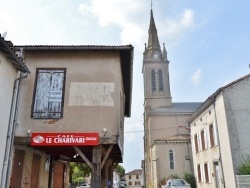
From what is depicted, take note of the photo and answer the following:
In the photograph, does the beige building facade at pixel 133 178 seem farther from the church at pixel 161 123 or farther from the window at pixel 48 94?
the window at pixel 48 94

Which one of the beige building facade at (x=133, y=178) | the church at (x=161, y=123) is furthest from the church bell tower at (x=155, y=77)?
the beige building facade at (x=133, y=178)

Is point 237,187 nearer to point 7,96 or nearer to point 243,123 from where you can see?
point 243,123

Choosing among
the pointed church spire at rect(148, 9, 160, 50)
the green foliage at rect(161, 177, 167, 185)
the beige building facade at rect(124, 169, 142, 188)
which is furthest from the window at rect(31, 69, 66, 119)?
the beige building facade at rect(124, 169, 142, 188)

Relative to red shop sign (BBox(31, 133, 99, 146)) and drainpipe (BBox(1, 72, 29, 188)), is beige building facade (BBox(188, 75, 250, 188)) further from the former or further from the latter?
drainpipe (BBox(1, 72, 29, 188))

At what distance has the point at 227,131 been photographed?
16.1 meters

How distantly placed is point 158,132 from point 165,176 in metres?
9.93

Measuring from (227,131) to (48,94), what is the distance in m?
11.2

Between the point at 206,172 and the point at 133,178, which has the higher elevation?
the point at 206,172

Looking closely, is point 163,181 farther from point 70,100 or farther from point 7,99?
point 7,99

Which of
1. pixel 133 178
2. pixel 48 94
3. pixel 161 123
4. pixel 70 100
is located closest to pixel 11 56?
pixel 48 94

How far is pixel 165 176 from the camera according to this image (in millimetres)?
35594

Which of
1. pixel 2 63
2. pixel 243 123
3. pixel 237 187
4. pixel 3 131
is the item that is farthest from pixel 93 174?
pixel 243 123

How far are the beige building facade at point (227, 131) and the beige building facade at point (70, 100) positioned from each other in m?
8.15

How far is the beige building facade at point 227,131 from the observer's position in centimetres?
1577
